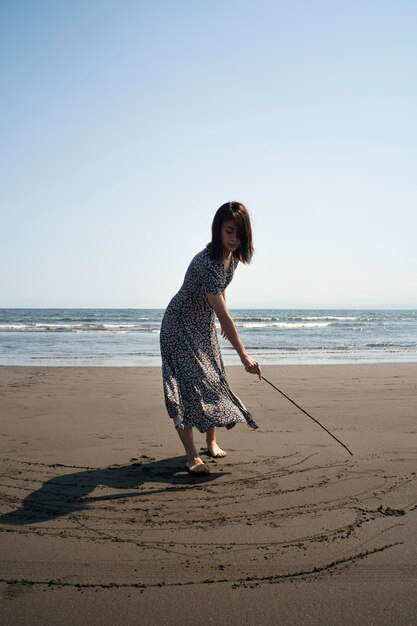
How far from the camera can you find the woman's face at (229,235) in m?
3.50

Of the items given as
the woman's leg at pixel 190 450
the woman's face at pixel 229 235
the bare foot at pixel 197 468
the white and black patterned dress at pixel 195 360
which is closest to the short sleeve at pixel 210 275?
the white and black patterned dress at pixel 195 360

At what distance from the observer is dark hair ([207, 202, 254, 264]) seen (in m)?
3.48

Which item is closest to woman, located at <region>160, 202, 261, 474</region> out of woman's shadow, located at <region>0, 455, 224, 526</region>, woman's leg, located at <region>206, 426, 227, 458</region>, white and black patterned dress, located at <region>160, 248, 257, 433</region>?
white and black patterned dress, located at <region>160, 248, 257, 433</region>

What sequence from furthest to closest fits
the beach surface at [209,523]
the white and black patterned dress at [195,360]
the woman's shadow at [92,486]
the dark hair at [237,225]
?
the white and black patterned dress at [195,360]
the dark hair at [237,225]
the woman's shadow at [92,486]
the beach surface at [209,523]

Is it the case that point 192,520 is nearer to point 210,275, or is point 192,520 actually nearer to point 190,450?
point 190,450

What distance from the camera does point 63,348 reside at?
15.9 m

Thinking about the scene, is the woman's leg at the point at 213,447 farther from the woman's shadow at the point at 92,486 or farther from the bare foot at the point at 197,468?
the bare foot at the point at 197,468

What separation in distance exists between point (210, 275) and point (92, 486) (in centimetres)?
149

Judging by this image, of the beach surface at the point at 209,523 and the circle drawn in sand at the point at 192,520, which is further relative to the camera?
the circle drawn in sand at the point at 192,520

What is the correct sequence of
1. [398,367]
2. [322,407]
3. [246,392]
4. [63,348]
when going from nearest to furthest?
[322,407]
[246,392]
[398,367]
[63,348]

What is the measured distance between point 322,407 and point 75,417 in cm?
263

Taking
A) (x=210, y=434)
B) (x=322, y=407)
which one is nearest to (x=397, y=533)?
(x=210, y=434)

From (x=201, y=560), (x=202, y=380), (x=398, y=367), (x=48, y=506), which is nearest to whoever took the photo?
(x=201, y=560)

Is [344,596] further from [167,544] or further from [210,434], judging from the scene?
[210,434]
